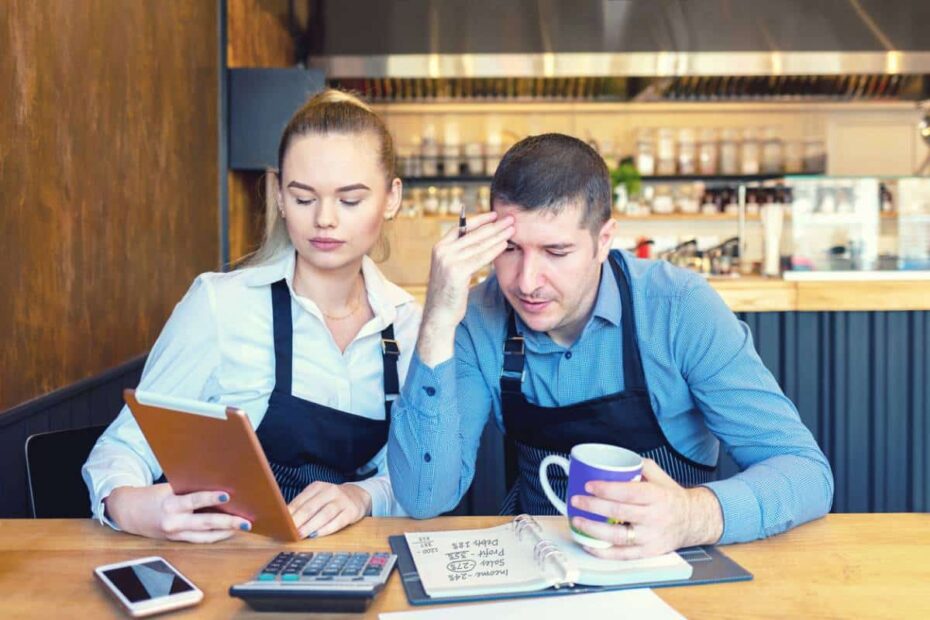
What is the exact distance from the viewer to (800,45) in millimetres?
5648

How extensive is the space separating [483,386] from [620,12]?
453 cm

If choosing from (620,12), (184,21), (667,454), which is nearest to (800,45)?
(620,12)

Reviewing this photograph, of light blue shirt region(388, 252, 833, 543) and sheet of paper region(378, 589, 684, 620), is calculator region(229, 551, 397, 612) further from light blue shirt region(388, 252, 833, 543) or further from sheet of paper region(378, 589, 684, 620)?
light blue shirt region(388, 252, 833, 543)

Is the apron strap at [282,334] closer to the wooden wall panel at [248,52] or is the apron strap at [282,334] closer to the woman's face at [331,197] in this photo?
the woman's face at [331,197]

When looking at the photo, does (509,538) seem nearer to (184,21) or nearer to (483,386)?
(483,386)

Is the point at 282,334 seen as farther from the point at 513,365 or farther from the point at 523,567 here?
the point at 523,567

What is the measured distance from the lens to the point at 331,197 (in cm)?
163

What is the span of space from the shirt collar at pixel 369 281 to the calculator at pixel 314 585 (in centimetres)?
71

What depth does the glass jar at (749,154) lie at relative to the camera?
6.64m

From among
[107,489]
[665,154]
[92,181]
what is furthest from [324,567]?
[665,154]

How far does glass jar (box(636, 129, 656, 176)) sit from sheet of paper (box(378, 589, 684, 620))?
579cm

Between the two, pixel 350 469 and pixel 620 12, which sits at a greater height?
pixel 620 12

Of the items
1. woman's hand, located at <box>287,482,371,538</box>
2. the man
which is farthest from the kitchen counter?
woman's hand, located at <box>287,482,371,538</box>

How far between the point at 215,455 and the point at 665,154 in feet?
19.5
